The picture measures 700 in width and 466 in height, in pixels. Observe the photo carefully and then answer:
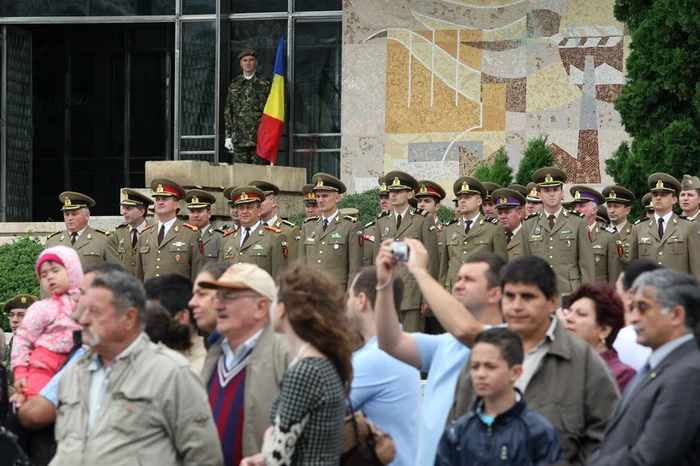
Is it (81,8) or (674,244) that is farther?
(81,8)

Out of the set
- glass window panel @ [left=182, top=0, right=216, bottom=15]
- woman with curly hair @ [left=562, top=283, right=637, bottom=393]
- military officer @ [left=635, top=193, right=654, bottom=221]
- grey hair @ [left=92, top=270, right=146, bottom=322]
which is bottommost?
woman with curly hair @ [left=562, top=283, right=637, bottom=393]

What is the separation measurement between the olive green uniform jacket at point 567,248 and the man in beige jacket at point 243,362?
8268 millimetres

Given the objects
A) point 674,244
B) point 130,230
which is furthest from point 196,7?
point 674,244

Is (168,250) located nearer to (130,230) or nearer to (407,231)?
(130,230)

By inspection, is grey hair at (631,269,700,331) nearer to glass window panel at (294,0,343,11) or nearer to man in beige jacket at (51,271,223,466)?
man in beige jacket at (51,271,223,466)

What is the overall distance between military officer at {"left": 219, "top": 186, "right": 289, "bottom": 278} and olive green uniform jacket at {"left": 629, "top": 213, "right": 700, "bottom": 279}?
12.6 ft

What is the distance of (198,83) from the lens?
22.0 m

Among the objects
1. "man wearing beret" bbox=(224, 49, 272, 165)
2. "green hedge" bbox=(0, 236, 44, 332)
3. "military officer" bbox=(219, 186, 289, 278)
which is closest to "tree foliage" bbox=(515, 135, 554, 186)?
"man wearing beret" bbox=(224, 49, 272, 165)

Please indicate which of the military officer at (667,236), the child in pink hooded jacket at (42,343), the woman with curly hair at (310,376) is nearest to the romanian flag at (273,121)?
the military officer at (667,236)

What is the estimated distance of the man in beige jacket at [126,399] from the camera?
5.21 meters

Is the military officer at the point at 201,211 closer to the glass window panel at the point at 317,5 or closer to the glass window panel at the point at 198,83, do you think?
the glass window panel at the point at 198,83

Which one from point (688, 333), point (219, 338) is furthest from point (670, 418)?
point (219, 338)

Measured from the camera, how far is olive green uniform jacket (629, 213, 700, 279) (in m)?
13.5

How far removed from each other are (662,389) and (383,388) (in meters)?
1.53
